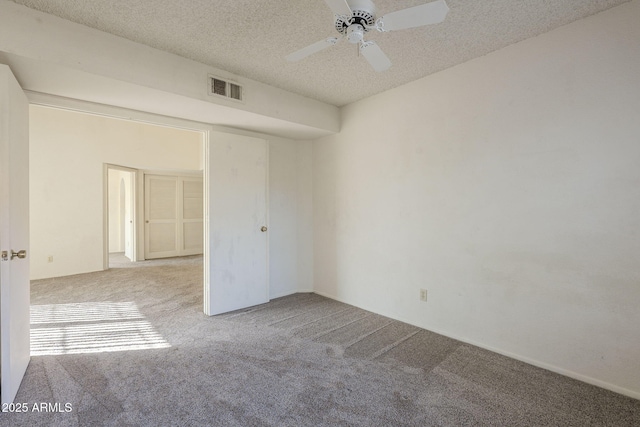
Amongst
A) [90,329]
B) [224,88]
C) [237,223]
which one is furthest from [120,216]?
[224,88]

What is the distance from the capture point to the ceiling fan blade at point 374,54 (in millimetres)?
1815

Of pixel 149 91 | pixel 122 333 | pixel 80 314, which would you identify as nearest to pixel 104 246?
pixel 80 314

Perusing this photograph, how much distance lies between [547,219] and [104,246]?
6743mm

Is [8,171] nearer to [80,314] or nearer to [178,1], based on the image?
[178,1]

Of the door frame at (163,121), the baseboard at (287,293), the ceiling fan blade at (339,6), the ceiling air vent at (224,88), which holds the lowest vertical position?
the baseboard at (287,293)

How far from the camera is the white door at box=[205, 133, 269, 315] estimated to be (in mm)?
3471

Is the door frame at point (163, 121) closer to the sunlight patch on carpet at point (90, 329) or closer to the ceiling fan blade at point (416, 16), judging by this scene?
the sunlight patch on carpet at point (90, 329)

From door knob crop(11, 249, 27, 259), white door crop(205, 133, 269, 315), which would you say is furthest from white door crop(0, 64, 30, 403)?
white door crop(205, 133, 269, 315)

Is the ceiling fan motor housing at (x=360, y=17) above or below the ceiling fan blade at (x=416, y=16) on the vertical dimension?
above

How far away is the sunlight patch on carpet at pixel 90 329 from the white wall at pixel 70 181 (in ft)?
6.24

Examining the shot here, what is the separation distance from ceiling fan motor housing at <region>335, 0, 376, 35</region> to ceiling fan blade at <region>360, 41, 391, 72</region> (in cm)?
12

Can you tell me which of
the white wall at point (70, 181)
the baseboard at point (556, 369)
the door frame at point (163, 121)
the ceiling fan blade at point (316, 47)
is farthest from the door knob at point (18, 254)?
the white wall at point (70, 181)

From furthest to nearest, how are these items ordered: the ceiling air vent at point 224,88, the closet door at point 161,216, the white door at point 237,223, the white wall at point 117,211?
1. the white wall at point 117,211
2. the closet door at point 161,216
3. the white door at point 237,223
4. the ceiling air vent at point 224,88

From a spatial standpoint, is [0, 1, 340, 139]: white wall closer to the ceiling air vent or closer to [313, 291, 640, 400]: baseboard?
the ceiling air vent
